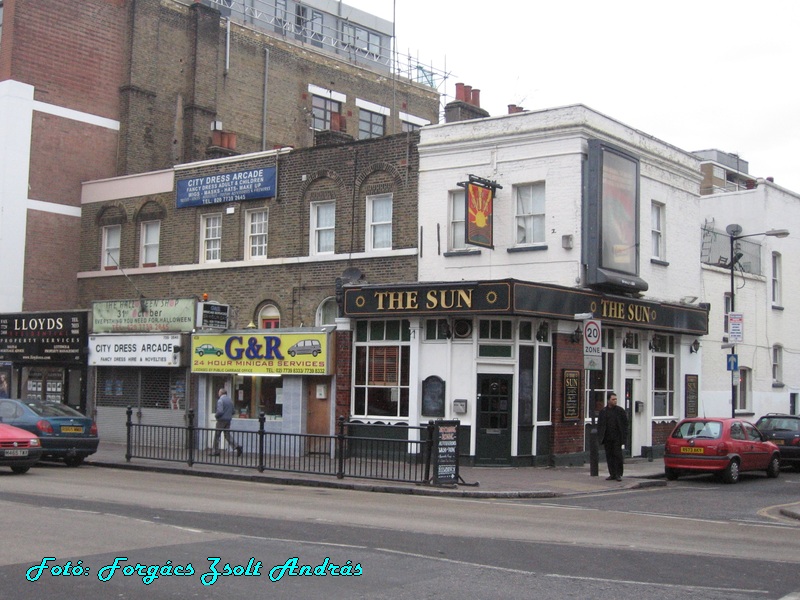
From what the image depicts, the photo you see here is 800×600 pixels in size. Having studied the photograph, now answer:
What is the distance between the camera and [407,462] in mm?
19531

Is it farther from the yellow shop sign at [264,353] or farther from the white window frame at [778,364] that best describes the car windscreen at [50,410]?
the white window frame at [778,364]

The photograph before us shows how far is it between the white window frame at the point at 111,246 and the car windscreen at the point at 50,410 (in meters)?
10.6

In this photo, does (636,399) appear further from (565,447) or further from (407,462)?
(407,462)

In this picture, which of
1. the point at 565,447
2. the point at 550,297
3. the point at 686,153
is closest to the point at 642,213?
the point at 686,153

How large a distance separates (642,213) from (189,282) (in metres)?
13.9

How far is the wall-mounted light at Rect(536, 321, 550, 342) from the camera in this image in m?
23.4

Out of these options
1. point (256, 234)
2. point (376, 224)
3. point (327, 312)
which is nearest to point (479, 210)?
point (376, 224)

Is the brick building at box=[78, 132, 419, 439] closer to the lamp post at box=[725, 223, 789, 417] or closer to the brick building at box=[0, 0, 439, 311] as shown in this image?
the brick building at box=[0, 0, 439, 311]

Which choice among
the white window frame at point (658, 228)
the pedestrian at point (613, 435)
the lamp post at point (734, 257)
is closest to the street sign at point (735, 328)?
the lamp post at point (734, 257)

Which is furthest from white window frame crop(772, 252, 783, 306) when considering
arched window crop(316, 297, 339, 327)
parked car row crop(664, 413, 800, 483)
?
arched window crop(316, 297, 339, 327)

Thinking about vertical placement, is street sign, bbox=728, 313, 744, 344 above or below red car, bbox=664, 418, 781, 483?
above

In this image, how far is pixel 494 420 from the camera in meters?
23.0

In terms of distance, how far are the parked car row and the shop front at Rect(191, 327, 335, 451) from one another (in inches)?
348

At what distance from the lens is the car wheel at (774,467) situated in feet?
77.2
